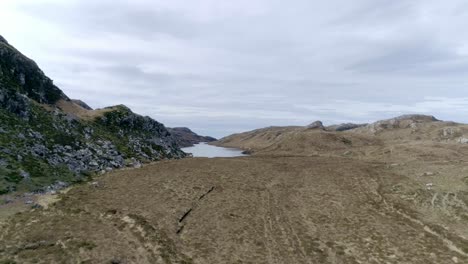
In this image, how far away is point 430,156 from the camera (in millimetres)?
97688

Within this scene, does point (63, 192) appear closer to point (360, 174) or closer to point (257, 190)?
point (257, 190)

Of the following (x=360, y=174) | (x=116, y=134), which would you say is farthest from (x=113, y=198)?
(x=116, y=134)

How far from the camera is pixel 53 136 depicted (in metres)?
69.0

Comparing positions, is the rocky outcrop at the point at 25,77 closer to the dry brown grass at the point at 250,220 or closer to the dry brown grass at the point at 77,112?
the dry brown grass at the point at 77,112

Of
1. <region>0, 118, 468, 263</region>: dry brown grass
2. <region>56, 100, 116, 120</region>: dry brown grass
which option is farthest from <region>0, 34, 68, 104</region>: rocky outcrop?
<region>0, 118, 468, 263</region>: dry brown grass

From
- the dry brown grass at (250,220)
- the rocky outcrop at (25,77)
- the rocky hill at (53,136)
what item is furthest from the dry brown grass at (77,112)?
the dry brown grass at (250,220)

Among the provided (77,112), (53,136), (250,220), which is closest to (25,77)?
(77,112)

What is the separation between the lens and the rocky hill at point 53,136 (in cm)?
5275

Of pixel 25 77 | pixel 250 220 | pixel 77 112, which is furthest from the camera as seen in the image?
pixel 77 112

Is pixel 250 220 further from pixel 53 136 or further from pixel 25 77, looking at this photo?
pixel 25 77

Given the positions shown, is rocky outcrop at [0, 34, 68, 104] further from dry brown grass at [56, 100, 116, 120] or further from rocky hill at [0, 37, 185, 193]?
dry brown grass at [56, 100, 116, 120]

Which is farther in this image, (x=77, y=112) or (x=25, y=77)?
(x=77, y=112)

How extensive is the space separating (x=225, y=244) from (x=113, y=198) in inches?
815

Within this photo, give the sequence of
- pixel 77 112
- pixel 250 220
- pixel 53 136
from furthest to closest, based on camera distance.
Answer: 1. pixel 77 112
2. pixel 53 136
3. pixel 250 220
